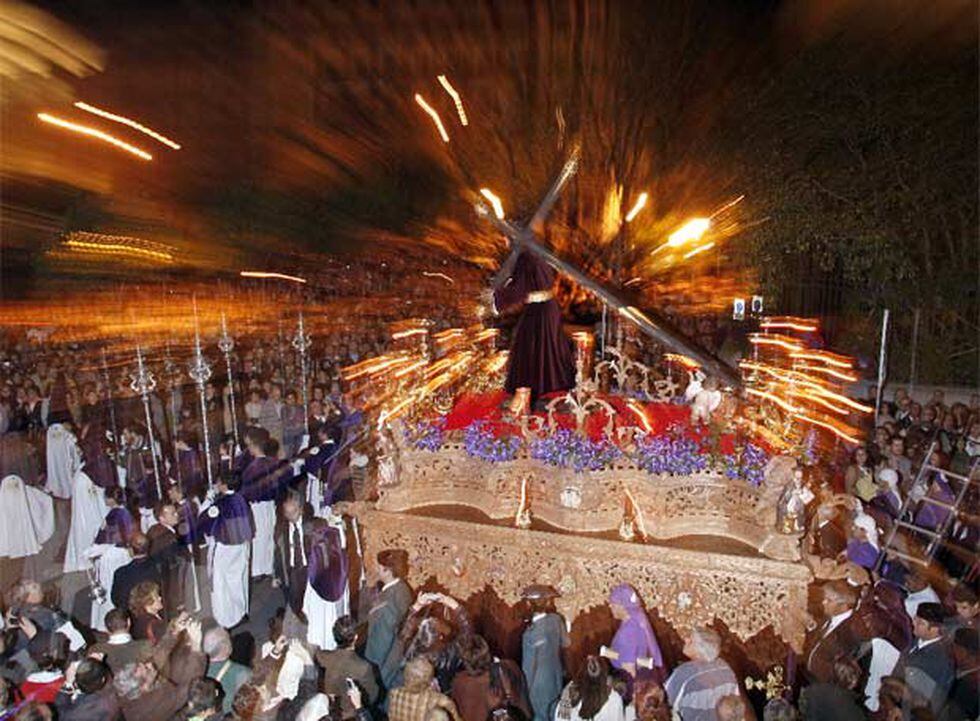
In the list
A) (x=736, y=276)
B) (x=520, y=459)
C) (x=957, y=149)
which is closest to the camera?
(x=520, y=459)

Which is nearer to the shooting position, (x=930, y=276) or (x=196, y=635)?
(x=196, y=635)

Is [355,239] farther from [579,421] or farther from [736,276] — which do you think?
[579,421]

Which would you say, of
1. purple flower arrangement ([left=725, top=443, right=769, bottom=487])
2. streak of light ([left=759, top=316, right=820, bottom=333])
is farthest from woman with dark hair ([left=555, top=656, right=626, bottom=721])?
streak of light ([left=759, top=316, right=820, bottom=333])

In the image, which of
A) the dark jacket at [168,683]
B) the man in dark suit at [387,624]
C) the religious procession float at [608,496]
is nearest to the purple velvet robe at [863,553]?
the religious procession float at [608,496]

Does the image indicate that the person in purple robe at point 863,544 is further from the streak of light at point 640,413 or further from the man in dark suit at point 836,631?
the streak of light at point 640,413

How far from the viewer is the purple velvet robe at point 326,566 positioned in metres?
8.15

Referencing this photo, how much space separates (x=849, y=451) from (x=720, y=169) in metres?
8.52

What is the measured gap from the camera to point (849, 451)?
36.4ft

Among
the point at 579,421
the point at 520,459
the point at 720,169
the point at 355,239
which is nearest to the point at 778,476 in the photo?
the point at 579,421

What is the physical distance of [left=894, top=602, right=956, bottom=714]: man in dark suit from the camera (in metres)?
5.68

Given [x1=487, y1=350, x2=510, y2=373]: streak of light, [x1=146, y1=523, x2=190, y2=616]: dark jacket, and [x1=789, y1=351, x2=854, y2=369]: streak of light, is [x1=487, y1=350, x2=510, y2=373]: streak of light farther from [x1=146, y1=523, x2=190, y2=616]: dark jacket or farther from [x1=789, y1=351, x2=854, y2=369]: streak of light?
[x1=789, y1=351, x2=854, y2=369]: streak of light

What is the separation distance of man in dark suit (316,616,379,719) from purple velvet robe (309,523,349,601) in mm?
1608

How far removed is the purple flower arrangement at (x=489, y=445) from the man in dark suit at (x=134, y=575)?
365 centimetres

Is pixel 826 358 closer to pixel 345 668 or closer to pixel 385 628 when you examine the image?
pixel 385 628
